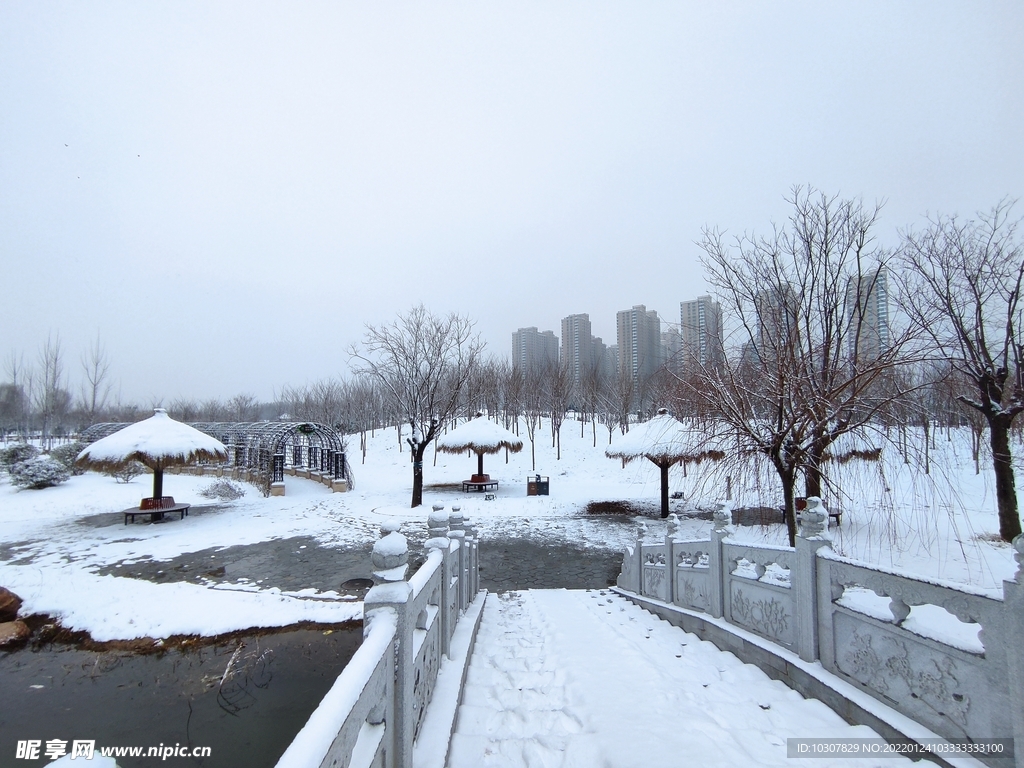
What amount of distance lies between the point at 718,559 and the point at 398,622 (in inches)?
159

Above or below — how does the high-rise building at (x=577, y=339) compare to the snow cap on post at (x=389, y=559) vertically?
above

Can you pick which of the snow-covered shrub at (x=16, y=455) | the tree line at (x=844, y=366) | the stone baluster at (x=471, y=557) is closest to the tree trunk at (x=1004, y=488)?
the tree line at (x=844, y=366)

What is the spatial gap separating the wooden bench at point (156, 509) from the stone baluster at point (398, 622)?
562 inches

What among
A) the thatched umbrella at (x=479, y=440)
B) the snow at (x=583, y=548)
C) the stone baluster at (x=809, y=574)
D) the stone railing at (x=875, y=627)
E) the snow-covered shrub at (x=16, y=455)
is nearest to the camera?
the stone railing at (x=875, y=627)

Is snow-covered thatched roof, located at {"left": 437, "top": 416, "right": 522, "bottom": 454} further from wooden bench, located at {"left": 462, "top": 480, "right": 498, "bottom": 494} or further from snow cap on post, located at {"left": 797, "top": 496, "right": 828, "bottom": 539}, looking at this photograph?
snow cap on post, located at {"left": 797, "top": 496, "right": 828, "bottom": 539}

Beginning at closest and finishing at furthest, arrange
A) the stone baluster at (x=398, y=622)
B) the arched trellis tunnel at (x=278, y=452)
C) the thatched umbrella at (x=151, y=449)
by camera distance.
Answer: the stone baluster at (x=398, y=622), the thatched umbrella at (x=151, y=449), the arched trellis tunnel at (x=278, y=452)

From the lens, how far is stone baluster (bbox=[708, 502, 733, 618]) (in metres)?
4.97

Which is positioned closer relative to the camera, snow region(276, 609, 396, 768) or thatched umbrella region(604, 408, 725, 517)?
snow region(276, 609, 396, 768)

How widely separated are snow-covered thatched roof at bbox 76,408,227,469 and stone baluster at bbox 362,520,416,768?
14.2 metres

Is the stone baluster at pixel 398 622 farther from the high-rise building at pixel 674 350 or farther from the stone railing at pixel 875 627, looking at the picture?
the high-rise building at pixel 674 350

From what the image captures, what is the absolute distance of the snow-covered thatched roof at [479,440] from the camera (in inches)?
690

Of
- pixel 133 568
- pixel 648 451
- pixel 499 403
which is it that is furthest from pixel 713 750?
pixel 499 403

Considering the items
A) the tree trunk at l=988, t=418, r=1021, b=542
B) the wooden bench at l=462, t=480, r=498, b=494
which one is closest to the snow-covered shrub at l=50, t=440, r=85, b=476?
the wooden bench at l=462, t=480, r=498, b=494

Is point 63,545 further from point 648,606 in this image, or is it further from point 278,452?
point 648,606
